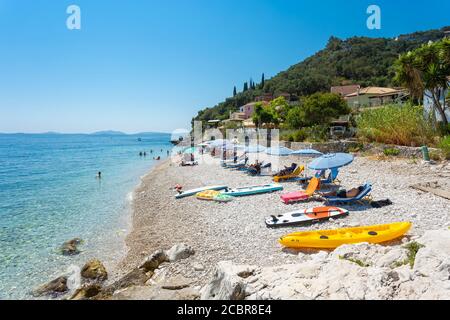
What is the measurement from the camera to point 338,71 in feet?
256

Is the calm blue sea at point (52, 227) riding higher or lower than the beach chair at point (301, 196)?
lower

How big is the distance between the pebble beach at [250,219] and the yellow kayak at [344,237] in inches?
10.4

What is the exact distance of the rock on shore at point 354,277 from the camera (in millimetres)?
3740

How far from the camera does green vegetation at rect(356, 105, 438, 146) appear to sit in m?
17.2

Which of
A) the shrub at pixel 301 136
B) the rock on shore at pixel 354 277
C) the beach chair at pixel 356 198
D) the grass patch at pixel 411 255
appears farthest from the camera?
the shrub at pixel 301 136

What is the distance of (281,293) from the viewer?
4.11 m

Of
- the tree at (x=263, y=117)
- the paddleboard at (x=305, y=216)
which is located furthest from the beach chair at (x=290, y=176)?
the tree at (x=263, y=117)

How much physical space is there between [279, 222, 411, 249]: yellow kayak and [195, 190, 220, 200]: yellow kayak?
646 cm

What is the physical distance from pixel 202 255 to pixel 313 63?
10150 centimetres

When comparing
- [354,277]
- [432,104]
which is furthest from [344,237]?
[432,104]

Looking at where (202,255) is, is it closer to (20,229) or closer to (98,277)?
(98,277)

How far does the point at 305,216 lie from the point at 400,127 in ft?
43.9

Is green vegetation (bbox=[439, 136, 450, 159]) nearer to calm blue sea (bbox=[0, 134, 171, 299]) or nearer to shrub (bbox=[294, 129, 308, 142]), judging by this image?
shrub (bbox=[294, 129, 308, 142])

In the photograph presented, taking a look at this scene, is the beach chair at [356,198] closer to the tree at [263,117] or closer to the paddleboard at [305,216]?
the paddleboard at [305,216]
